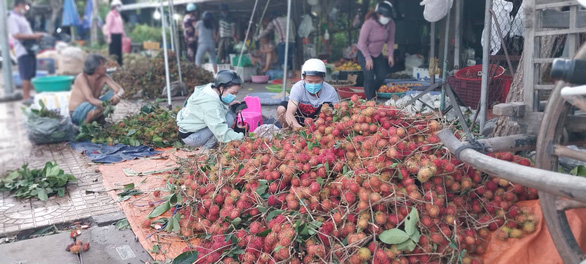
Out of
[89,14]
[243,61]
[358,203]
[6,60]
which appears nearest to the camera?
[358,203]

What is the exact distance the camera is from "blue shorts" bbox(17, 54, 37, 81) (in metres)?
9.29

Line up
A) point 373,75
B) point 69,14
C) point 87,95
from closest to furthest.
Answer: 1. point 87,95
2. point 373,75
3. point 69,14

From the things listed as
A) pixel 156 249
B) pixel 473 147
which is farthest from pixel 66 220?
pixel 473 147

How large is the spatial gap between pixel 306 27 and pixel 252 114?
18.9ft

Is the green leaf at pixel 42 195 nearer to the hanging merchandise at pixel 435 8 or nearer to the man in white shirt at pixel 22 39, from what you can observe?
the hanging merchandise at pixel 435 8

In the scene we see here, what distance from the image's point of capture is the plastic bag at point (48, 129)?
573 cm

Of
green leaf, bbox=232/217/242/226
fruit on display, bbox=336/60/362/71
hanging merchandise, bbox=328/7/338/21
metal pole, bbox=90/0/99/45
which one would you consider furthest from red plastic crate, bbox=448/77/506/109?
metal pole, bbox=90/0/99/45

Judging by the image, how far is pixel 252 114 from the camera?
5.27 metres

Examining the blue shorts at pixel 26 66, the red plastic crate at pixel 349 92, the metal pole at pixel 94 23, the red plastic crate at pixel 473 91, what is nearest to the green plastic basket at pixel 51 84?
the blue shorts at pixel 26 66

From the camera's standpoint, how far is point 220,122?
15.2ft

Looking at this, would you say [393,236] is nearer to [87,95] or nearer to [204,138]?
[204,138]

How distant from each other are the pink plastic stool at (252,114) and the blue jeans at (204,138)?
0.46 feet

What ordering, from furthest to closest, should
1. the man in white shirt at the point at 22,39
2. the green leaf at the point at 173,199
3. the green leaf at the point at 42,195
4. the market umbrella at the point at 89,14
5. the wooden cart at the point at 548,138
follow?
the market umbrella at the point at 89,14 < the man in white shirt at the point at 22,39 < the green leaf at the point at 42,195 < the green leaf at the point at 173,199 < the wooden cart at the point at 548,138

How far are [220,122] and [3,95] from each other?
25.7 ft
